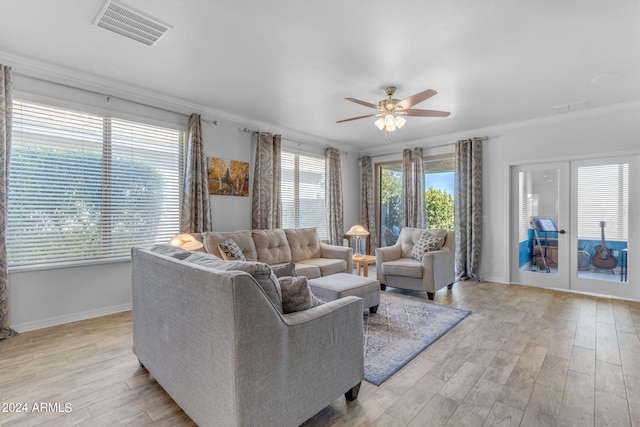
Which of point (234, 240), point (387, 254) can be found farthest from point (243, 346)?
point (387, 254)

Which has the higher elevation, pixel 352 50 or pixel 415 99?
pixel 352 50

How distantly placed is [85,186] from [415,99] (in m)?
3.65

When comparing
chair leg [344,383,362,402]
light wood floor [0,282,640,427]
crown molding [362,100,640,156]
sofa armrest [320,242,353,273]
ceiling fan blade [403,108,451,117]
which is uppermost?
crown molding [362,100,640,156]

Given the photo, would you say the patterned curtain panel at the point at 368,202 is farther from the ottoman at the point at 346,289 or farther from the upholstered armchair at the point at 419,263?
the ottoman at the point at 346,289

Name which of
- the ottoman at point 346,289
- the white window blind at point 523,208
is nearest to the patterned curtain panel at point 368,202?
the white window blind at point 523,208

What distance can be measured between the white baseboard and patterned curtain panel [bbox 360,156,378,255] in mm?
4679

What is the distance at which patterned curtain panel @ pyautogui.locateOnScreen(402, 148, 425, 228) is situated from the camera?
602 cm

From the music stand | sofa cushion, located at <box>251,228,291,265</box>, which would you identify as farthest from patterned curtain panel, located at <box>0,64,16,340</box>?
the music stand

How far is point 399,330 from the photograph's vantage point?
10.2 feet

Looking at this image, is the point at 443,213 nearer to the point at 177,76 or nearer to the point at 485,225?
the point at 485,225

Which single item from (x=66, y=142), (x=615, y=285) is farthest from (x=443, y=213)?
(x=66, y=142)

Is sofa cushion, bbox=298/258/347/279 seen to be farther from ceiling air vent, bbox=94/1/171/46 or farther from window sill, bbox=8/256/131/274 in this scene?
ceiling air vent, bbox=94/1/171/46

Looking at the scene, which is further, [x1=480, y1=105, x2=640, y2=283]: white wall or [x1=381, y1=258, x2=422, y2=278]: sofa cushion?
[x1=381, y1=258, x2=422, y2=278]: sofa cushion

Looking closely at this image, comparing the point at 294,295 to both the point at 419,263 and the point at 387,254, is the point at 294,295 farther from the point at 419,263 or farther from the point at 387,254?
the point at 387,254
